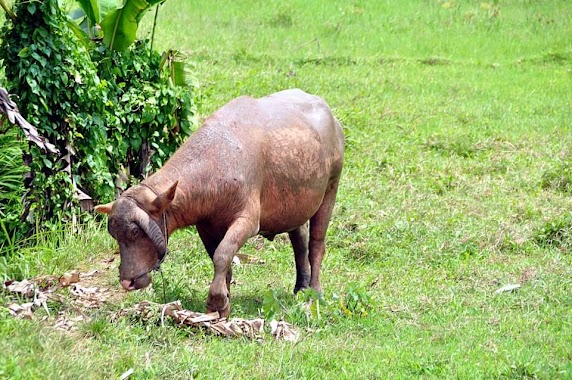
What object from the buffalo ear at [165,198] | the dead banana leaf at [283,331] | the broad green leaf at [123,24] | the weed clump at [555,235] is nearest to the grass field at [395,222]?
the weed clump at [555,235]

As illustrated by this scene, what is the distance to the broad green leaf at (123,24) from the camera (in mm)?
9461

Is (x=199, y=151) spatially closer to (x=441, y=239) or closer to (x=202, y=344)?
(x=202, y=344)

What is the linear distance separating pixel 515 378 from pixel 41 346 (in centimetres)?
285

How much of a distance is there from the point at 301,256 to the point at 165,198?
200 cm

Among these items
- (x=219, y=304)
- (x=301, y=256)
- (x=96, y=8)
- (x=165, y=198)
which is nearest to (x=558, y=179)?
(x=301, y=256)

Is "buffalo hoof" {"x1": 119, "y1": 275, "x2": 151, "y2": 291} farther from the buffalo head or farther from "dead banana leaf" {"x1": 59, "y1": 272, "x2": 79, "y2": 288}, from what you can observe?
"dead banana leaf" {"x1": 59, "y1": 272, "x2": 79, "y2": 288}

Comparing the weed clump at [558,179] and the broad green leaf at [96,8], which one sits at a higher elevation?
the broad green leaf at [96,8]

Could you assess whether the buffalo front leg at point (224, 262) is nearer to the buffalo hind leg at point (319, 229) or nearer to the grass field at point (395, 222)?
the grass field at point (395, 222)

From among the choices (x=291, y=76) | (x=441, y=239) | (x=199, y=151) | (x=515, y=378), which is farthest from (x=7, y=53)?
(x=291, y=76)

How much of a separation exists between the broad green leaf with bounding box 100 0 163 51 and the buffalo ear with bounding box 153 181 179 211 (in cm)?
330

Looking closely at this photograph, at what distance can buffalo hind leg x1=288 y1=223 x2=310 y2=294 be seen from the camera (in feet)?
27.2

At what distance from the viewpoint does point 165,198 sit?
21.8 feet

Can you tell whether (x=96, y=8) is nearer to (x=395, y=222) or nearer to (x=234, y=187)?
(x=234, y=187)

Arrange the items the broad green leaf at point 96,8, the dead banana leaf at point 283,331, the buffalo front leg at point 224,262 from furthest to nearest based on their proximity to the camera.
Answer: the broad green leaf at point 96,8 < the buffalo front leg at point 224,262 < the dead banana leaf at point 283,331
